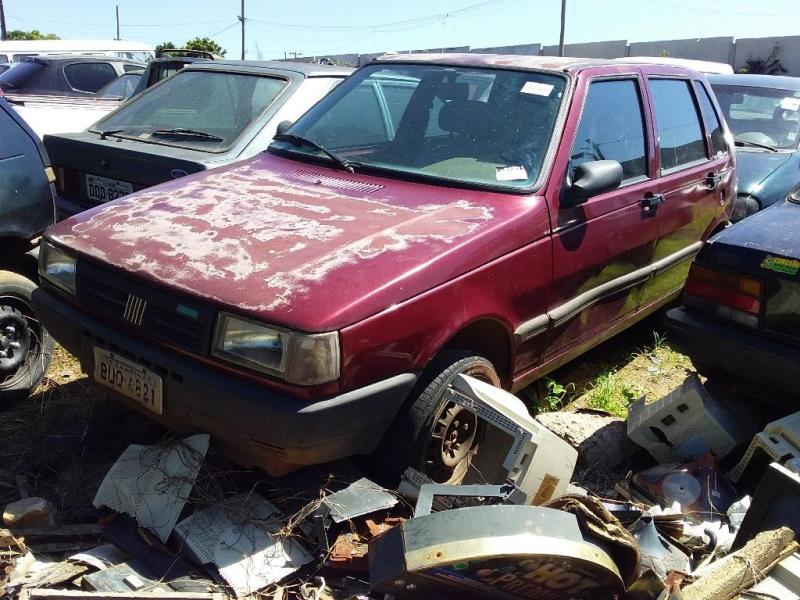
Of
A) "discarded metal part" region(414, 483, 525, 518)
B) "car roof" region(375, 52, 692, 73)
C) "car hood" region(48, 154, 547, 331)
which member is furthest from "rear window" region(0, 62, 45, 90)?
"discarded metal part" region(414, 483, 525, 518)

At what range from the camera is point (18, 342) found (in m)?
3.76

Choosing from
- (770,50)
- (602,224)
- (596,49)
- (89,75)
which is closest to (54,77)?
(89,75)

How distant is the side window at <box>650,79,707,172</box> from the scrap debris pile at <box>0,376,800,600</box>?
1.95m

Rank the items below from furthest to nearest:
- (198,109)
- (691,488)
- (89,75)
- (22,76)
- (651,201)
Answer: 1. (89,75)
2. (22,76)
3. (198,109)
4. (651,201)
5. (691,488)

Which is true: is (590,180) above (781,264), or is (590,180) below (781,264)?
above

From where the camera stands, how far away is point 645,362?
489cm

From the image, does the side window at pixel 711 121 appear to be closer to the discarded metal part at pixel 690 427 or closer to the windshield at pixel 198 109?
the discarded metal part at pixel 690 427

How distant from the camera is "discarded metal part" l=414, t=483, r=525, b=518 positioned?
2418mm

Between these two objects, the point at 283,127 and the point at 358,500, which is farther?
the point at 283,127

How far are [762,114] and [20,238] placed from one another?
7.05 m

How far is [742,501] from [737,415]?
53 centimetres

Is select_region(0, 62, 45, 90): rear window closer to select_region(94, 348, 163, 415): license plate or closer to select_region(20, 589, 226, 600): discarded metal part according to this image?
select_region(94, 348, 163, 415): license plate

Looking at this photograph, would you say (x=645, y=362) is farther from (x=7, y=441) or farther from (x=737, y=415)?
(x=7, y=441)

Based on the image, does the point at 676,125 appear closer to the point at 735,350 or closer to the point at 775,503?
the point at 735,350
